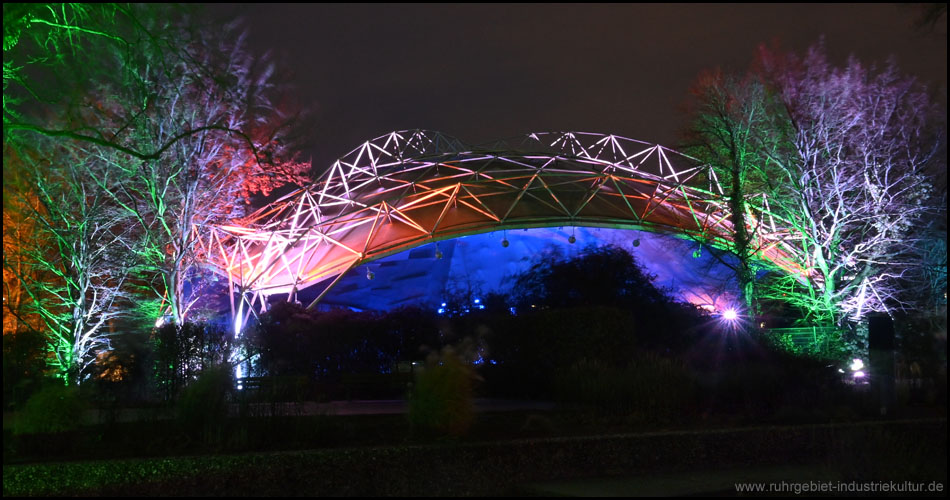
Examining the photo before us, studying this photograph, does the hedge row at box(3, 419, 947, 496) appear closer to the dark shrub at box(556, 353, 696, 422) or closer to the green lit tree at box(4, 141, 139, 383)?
the dark shrub at box(556, 353, 696, 422)

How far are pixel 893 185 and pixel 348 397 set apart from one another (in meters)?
21.8

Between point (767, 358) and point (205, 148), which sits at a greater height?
point (205, 148)

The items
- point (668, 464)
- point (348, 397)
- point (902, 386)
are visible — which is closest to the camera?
point (668, 464)

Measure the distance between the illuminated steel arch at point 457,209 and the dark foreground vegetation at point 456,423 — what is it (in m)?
12.3

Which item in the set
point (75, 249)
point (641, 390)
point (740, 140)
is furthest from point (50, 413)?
point (740, 140)

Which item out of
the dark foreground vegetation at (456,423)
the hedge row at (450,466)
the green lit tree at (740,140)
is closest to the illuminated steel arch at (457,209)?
the green lit tree at (740,140)

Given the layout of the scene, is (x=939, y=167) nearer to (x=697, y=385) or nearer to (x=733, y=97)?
(x=733, y=97)

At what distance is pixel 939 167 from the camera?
31.2 metres

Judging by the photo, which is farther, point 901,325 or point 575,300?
point 575,300

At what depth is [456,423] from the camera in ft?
38.2

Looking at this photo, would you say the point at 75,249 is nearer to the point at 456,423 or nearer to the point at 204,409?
the point at 204,409

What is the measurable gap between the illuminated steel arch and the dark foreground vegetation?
40.5 ft

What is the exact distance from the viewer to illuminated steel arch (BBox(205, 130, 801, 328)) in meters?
32.7

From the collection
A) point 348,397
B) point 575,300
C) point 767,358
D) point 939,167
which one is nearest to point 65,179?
point 348,397
